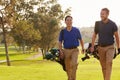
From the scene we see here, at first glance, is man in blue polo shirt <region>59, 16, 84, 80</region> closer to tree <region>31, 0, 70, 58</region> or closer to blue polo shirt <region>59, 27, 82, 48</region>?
blue polo shirt <region>59, 27, 82, 48</region>

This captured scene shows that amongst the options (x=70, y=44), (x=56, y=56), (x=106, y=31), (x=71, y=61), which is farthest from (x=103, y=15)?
(x=56, y=56)

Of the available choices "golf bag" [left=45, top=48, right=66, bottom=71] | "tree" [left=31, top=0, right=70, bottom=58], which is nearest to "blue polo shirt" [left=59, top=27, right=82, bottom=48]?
"golf bag" [left=45, top=48, right=66, bottom=71]

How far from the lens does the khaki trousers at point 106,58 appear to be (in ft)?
40.7

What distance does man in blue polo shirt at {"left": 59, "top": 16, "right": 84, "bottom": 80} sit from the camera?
13039 millimetres

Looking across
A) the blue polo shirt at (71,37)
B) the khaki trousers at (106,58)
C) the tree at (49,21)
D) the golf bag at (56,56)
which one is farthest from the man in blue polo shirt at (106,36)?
the tree at (49,21)

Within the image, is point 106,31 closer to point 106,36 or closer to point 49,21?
point 106,36

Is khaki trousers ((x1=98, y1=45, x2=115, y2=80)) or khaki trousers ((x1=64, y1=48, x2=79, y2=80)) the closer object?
khaki trousers ((x1=98, y1=45, x2=115, y2=80))

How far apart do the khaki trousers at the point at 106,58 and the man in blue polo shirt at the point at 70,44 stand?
31.3 inches

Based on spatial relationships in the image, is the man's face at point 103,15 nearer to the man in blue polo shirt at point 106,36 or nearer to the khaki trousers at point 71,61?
the man in blue polo shirt at point 106,36

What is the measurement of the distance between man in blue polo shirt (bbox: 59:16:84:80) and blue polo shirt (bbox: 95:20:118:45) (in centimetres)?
72

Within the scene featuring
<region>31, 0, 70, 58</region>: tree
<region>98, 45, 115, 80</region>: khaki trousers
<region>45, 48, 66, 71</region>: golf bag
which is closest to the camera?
<region>98, 45, 115, 80</region>: khaki trousers

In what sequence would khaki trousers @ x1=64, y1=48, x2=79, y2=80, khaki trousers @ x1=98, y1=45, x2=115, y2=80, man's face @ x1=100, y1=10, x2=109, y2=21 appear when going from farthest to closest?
khaki trousers @ x1=64, y1=48, x2=79, y2=80 → man's face @ x1=100, y1=10, x2=109, y2=21 → khaki trousers @ x1=98, y1=45, x2=115, y2=80

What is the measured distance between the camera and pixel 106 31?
1261 centimetres

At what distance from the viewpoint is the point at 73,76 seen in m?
12.9
